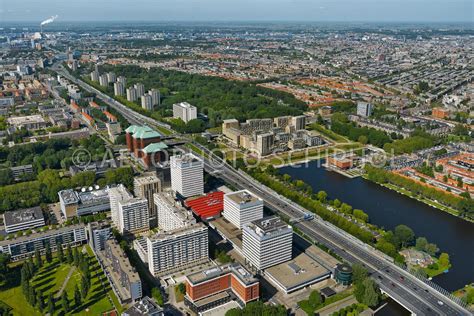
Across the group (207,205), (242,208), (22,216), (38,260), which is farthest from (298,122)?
(38,260)

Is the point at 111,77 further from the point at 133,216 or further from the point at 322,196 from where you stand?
the point at 322,196

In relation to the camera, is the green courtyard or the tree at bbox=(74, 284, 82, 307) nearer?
the green courtyard

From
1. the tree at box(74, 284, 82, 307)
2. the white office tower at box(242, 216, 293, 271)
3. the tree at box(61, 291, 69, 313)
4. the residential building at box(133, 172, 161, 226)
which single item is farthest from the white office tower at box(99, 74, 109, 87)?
the tree at box(61, 291, 69, 313)

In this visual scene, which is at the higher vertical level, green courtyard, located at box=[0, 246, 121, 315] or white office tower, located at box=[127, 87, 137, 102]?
white office tower, located at box=[127, 87, 137, 102]

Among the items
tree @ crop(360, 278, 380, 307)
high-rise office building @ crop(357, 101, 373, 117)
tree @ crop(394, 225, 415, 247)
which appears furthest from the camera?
high-rise office building @ crop(357, 101, 373, 117)

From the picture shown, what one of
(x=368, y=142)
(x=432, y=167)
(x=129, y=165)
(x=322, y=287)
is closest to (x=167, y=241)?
(x=322, y=287)

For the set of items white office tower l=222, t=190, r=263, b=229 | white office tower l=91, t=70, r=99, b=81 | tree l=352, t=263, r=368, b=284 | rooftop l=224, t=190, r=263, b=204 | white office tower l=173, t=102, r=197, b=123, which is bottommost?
tree l=352, t=263, r=368, b=284

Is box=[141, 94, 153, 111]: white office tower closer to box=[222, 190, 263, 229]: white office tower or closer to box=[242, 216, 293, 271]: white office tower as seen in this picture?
box=[222, 190, 263, 229]: white office tower

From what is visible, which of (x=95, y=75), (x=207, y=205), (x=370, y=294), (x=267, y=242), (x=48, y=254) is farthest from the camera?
(x=95, y=75)
